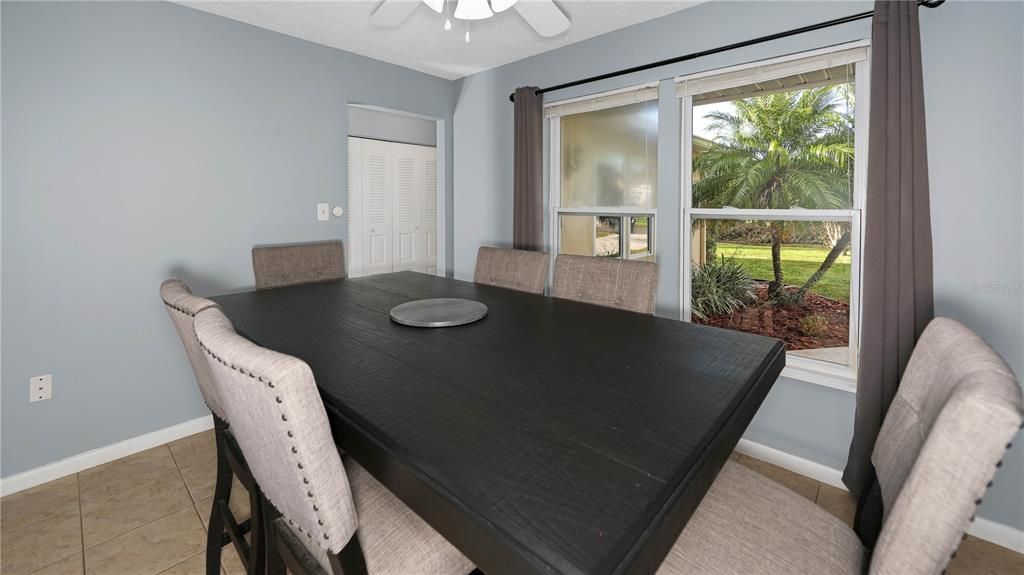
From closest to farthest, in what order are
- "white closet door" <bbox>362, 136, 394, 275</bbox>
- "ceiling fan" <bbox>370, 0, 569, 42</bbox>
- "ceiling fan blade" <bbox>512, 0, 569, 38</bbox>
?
"ceiling fan" <bbox>370, 0, 569, 42</bbox> < "ceiling fan blade" <bbox>512, 0, 569, 38</bbox> < "white closet door" <bbox>362, 136, 394, 275</bbox>

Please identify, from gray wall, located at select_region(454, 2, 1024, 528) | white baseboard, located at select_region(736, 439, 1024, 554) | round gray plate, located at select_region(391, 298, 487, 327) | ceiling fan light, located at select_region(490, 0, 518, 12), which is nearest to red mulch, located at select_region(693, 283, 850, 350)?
gray wall, located at select_region(454, 2, 1024, 528)

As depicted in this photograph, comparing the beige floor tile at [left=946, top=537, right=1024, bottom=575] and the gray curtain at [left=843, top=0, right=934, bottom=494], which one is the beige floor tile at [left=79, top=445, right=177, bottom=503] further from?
the beige floor tile at [left=946, top=537, right=1024, bottom=575]

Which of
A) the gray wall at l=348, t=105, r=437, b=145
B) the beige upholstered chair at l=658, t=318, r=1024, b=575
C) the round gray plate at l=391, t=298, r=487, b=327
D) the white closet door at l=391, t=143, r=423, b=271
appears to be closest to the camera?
the beige upholstered chair at l=658, t=318, r=1024, b=575

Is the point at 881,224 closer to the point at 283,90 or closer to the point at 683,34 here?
the point at 683,34

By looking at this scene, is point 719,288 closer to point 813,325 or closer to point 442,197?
point 813,325

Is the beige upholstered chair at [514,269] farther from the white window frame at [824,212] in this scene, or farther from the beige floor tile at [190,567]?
the beige floor tile at [190,567]

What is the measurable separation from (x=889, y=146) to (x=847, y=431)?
1262 millimetres

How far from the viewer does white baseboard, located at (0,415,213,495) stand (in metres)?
2.20

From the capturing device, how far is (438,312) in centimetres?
181

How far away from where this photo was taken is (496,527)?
673 mm

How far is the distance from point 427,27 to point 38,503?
3.05m

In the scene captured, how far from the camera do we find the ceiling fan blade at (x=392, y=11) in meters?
1.94

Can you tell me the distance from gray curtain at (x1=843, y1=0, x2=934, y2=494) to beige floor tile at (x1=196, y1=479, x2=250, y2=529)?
2544 mm

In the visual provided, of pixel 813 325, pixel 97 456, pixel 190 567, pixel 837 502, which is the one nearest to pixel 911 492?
pixel 837 502
